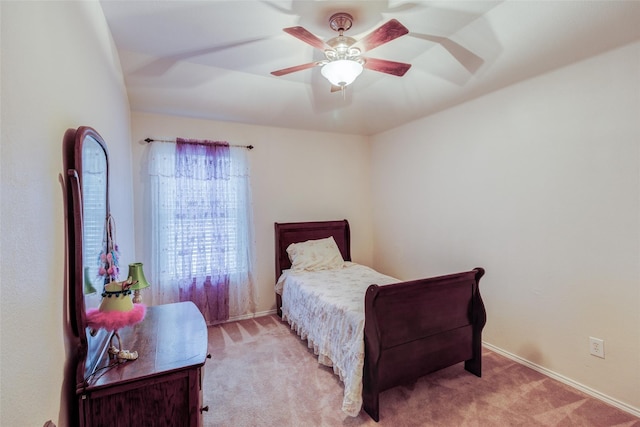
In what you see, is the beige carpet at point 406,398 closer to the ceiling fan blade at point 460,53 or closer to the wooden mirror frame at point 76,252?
the wooden mirror frame at point 76,252

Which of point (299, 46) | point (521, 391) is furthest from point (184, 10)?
point (521, 391)

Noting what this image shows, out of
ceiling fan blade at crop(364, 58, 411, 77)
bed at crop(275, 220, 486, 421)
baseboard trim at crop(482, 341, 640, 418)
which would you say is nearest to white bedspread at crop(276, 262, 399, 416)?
bed at crop(275, 220, 486, 421)

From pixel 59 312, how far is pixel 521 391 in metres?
2.80

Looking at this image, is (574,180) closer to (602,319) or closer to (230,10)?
(602,319)

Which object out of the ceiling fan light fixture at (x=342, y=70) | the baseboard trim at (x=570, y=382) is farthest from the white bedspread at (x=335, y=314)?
the ceiling fan light fixture at (x=342, y=70)

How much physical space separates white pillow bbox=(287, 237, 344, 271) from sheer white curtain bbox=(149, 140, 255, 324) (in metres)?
0.55

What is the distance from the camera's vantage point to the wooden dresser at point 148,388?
1.09 metres

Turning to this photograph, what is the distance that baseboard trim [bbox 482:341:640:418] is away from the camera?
6.43 ft

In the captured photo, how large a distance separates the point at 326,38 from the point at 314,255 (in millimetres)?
2349

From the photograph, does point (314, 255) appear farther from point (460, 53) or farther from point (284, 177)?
point (460, 53)

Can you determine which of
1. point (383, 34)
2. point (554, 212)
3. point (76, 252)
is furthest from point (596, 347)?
point (76, 252)

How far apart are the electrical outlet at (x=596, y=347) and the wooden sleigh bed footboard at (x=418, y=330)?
710mm

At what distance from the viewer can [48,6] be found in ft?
3.14

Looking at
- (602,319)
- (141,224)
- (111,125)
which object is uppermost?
(111,125)
